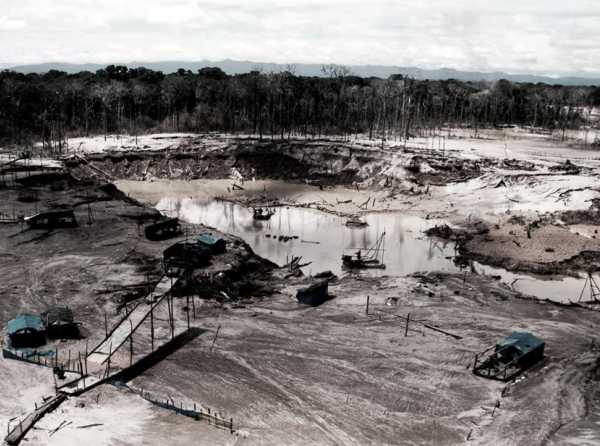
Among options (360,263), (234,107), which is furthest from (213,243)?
(234,107)

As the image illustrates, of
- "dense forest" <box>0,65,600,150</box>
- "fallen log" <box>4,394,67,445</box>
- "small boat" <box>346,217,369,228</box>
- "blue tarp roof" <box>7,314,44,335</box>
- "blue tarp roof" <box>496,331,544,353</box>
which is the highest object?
"dense forest" <box>0,65,600,150</box>

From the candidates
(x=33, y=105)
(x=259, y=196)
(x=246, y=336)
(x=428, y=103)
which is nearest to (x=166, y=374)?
(x=246, y=336)

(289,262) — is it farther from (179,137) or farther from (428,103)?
(428,103)

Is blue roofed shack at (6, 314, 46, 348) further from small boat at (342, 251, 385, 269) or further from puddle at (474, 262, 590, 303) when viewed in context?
puddle at (474, 262, 590, 303)

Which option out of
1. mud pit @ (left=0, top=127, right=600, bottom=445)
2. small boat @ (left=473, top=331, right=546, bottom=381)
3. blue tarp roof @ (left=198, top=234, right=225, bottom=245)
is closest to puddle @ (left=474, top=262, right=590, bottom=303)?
mud pit @ (left=0, top=127, right=600, bottom=445)

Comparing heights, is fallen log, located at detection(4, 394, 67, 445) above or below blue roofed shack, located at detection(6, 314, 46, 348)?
below

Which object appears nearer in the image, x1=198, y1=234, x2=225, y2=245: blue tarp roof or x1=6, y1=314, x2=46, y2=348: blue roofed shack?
x1=6, y1=314, x2=46, y2=348: blue roofed shack

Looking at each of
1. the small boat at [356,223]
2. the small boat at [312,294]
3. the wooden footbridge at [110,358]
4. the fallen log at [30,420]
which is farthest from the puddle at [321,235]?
the fallen log at [30,420]

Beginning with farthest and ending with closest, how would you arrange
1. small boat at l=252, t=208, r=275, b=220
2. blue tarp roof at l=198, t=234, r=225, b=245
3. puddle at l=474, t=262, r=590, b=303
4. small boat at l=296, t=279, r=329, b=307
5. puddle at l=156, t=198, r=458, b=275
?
small boat at l=252, t=208, r=275, b=220, puddle at l=156, t=198, r=458, b=275, blue tarp roof at l=198, t=234, r=225, b=245, puddle at l=474, t=262, r=590, b=303, small boat at l=296, t=279, r=329, b=307

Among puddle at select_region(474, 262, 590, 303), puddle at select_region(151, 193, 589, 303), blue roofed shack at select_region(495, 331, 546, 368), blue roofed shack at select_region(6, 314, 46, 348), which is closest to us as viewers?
blue roofed shack at select_region(495, 331, 546, 368)
